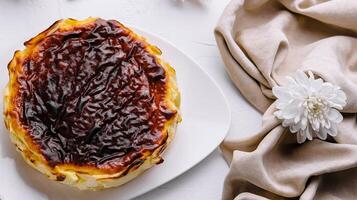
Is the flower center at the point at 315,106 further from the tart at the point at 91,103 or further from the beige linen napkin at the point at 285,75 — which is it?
the tart at the point at 91,103

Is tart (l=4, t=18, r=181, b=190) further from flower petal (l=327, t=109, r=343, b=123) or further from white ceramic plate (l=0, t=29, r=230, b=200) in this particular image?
flower petal (l=327, t=109, r=343, b=123)

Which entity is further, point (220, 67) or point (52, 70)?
point (220, 67)

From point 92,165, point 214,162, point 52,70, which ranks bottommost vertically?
point 214,162

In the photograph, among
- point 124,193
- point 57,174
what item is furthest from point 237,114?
point 57,174

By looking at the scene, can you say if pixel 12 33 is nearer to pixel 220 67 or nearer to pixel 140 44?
pixel 140 44

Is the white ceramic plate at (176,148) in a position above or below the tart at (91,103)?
below

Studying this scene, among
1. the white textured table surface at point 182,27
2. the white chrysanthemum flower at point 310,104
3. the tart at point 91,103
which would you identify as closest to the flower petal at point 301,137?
the white chrysanthemum flower at point 310,104

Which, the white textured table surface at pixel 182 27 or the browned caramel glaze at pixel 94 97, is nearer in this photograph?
the browned caramel glaze at pixel 94 97
